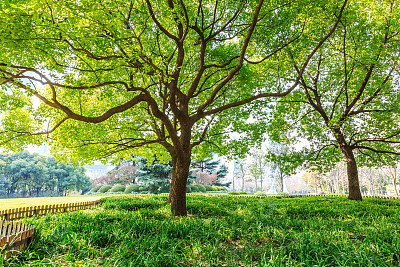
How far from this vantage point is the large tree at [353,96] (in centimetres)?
951

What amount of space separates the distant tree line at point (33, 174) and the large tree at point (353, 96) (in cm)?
4186

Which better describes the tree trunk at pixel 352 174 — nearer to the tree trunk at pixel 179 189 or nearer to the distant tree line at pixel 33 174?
the tree trunk at pixel 179 189

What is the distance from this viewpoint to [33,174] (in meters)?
38.9

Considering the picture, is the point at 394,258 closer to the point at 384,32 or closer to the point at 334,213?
the point at 334,213

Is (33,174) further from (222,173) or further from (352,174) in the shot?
(352,174)

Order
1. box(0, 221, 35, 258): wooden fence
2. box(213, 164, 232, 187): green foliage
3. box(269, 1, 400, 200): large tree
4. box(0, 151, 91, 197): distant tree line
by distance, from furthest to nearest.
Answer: box(213, 164, 232, 187): green foliage
box(0, 151, 91, 197): distant tree line
box(269, 1, 400, 200): large tree
box(0, 221, 35, 258): wooden fence

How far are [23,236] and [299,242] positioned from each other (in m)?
4.95

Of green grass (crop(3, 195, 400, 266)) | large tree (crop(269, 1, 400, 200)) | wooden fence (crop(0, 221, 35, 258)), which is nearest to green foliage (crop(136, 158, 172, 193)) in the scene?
large tree (crop(269, 1, 400, 200))

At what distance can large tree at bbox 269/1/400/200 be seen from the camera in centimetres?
951

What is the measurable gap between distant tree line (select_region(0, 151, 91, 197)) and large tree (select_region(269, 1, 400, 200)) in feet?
137

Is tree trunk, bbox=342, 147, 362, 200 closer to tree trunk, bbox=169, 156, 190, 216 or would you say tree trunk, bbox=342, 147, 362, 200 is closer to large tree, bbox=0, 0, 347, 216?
large tree, bbox=0, 0, 347, 216

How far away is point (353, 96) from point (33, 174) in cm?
5057

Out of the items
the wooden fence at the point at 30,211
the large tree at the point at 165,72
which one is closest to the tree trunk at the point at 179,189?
the large tree at the point at 165,72

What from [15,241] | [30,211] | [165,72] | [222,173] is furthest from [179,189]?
[222,173]
